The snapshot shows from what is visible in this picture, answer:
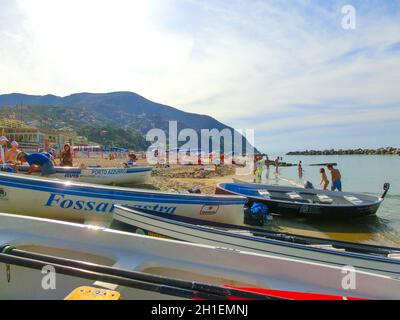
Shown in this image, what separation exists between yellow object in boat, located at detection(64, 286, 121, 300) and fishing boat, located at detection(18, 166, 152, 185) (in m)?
8.73

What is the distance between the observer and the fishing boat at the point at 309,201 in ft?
35.2

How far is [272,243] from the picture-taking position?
4.47 m

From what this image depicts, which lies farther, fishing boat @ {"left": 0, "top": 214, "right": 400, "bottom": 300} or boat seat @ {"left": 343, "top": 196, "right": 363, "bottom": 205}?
boat seat @ {"left": 343, "top": 196, "right": 363, "bottom": 205}

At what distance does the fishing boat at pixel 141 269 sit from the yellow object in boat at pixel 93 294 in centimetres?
4

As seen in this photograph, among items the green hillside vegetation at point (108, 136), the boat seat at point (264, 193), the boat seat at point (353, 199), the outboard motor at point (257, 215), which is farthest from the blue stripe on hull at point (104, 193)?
the green hillside vegetation at point (108, 136)

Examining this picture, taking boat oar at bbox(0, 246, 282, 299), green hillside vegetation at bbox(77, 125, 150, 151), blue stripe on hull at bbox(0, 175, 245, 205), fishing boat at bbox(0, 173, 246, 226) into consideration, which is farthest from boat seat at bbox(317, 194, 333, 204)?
green hillside vegetation at bbox(77, 125, 150, 151)

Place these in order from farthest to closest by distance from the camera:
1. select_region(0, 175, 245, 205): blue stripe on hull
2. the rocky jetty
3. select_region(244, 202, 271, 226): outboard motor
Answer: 1. the rocky jetty
2. select_region(244, 202, 271, 226): outboard motor
3. select_region(0, 175, 245, 205): blue stripe on hull

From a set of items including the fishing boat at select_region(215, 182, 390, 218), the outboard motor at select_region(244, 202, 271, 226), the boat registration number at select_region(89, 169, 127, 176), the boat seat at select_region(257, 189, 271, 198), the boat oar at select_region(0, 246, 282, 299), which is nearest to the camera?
the boat oar at select_region(0, 246, 282, 299)

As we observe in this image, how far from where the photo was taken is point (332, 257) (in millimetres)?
4156

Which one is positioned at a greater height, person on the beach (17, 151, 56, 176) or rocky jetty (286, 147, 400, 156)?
rocky jetty (286, 147, 400, 156)

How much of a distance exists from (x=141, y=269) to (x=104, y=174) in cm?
1105

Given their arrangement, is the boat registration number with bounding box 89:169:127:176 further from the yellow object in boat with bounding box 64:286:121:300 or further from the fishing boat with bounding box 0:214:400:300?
the yellow object in boat with bounding box 64:286:121:300

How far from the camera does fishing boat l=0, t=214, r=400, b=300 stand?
266 centimetres

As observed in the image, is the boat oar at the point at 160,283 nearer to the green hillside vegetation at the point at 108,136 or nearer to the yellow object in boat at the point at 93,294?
the yellow object in boat at the point at 93,294
